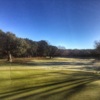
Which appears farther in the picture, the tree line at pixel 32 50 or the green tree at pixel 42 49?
the green tree at pixel 42 49

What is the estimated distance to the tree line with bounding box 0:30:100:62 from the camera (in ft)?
79.9

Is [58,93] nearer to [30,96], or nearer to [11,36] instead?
[30,96]

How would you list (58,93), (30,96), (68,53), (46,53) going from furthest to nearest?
(46,53) < (68,53) < (58,93) < (30,96)

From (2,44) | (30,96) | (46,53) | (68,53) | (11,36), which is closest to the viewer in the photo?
(30,96)


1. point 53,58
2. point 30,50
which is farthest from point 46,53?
point 30,50

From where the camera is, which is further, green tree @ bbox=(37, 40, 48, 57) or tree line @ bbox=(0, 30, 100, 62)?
green tree @ bbox=(37, 40, 48, 57)

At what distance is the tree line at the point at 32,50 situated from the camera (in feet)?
79.9

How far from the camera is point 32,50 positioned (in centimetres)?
2742

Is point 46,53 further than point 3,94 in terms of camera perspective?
Yes

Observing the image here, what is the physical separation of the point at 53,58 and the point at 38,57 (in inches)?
84.6

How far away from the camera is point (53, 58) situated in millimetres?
29734

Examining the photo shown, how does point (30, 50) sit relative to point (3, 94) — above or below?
above

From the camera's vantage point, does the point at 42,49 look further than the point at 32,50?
Yes

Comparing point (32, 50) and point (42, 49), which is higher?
point (42, 49)
